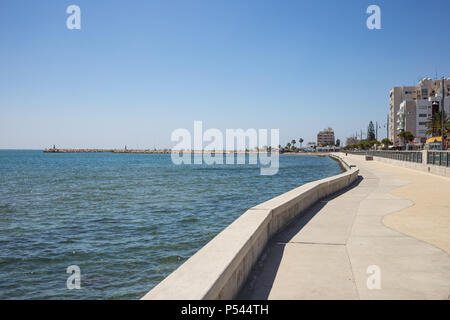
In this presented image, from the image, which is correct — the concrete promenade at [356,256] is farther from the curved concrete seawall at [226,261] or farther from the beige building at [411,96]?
the beige building at [411,96]

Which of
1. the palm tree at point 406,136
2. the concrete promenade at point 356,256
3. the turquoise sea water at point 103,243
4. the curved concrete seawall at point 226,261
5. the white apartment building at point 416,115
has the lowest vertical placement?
the turquoise sea water at point 103,243

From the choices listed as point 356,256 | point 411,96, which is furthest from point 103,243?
point 411,96

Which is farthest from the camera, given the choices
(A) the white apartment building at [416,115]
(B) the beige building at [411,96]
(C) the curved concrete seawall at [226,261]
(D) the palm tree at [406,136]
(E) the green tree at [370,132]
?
(E) the green tree at [370,132]

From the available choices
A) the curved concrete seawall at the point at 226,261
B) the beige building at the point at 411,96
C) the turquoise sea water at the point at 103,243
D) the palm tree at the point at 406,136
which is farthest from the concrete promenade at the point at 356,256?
the beige building at the point at 411,96

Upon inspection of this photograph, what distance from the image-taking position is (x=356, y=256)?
5.90 metres

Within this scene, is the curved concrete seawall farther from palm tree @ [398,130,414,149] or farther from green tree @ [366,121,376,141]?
green tree @ [366,121,376,141]

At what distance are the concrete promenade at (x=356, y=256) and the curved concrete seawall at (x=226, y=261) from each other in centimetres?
25

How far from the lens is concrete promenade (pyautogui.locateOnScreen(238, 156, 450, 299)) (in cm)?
450

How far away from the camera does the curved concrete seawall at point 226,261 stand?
338 centimetres

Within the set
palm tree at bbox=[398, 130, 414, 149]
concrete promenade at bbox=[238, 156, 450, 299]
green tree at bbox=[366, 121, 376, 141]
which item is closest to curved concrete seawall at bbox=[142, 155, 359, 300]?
concrete promenade at bbox=[238, 156, 450, 299]

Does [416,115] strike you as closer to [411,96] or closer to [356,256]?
[411,96]

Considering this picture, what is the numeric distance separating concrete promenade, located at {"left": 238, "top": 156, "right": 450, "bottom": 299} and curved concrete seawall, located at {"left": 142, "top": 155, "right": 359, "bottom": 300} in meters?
0.25
